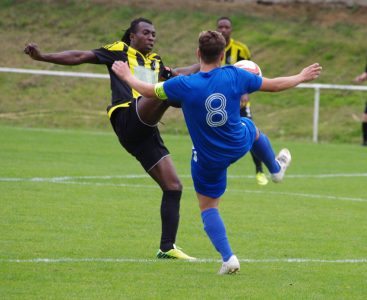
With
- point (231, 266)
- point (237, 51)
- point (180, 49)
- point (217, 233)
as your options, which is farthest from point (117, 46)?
point (180, 49)

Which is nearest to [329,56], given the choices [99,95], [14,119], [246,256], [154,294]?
[99,95]

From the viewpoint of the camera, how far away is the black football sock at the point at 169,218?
376 inches

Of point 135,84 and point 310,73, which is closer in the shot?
point 135,84

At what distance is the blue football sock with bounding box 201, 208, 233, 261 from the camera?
28.2 feet

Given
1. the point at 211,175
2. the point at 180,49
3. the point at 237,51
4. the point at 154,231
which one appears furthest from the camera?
the point at 180,49

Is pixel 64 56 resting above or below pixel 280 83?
below

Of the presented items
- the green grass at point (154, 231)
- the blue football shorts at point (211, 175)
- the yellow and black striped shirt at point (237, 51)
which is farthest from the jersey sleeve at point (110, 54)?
the yellow and black striped shirt at point (237, 51)

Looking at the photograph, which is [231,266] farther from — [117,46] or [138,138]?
[117,46]

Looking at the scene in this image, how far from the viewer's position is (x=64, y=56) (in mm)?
9852

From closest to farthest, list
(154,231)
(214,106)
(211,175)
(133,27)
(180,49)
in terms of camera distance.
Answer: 1. (214,106)
2. (211,175)
3. (133,27)
4. (154,231)
5. (180,49)

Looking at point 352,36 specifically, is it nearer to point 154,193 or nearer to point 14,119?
point 14,119

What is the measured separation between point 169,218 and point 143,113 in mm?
979

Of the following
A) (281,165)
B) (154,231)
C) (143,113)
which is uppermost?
(143,113)

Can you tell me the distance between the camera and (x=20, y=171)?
16453 mm
